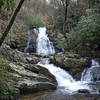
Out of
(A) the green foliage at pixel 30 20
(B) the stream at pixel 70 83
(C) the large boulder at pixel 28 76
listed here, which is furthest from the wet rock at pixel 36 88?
(A) the green foliage at pixel 30 20

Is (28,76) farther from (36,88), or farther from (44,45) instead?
(44,45)

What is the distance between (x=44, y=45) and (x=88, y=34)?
20.5ft

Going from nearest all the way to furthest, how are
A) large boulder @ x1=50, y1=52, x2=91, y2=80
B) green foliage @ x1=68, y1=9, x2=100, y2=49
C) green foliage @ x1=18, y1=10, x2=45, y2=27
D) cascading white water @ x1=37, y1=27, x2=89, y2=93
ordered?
cascading white water @ x1=37, y1=27, x2=89, y2=93 → large boulder @ x1=50, y1=52, x2=91, y2=80 → green foliage @ x1=68, y1=9, x2=100, y2=49 → green foliage @ x1=18, y1=10, x2=45, y2=27

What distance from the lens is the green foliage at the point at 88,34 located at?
1421 cm

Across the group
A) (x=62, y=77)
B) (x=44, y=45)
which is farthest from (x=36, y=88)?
(x=44, y=45)

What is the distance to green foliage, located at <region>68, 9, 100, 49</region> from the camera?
14211mm

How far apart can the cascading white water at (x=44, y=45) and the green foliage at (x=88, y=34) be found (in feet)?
10.6

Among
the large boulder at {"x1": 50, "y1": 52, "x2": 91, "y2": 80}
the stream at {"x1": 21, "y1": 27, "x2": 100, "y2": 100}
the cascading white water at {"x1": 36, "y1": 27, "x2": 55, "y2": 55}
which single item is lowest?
the stream at {"x1": 21, "y1": 27, "x2": 100, "y2": 100}

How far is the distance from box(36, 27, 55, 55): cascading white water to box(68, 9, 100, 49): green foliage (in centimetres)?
322

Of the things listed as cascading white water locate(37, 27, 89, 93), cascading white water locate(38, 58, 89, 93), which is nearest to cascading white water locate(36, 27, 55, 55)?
cascading white water locate(37, 27, 89, 93)

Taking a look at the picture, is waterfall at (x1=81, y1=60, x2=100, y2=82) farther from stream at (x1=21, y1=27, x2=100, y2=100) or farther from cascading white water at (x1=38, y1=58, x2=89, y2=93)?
cascading white water at (x1=38, y1=58, x2=89, y2=93)

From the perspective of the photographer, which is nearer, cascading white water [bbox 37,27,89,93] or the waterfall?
cascading white water [bbox 37,27,89,93]

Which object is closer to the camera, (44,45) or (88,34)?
(88,34)

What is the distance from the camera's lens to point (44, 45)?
740 inches
